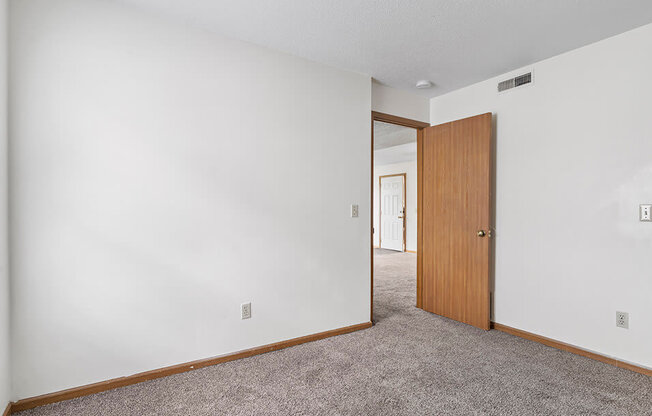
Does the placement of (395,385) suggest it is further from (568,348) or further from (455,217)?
(455,217)

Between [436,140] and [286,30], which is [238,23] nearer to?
[286,30]

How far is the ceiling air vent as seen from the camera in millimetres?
2906

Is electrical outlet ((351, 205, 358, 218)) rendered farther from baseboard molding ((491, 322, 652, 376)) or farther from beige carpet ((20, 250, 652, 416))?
baseboard molding ((491, 322, 652, 376))

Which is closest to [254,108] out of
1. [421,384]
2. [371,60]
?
[371,60]

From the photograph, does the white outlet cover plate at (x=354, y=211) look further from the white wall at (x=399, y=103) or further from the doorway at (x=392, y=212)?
the doorway at (x=392, y=212)

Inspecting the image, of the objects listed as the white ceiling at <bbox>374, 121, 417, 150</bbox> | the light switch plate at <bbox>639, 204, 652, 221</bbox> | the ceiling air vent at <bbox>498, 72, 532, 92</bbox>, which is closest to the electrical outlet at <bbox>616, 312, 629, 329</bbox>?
the light switch plate at <bbox>639, 204, 652, 221</bbox>

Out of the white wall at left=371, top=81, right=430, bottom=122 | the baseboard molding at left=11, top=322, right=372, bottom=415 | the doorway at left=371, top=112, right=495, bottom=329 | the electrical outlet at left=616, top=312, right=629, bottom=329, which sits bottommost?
the baseboard molding at left=11, top=322, right=372, bottom=415

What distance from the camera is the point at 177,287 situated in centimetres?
227

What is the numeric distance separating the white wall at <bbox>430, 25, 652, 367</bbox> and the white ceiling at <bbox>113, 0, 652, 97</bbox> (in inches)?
11.6

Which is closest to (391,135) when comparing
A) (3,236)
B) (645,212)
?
(645,212)

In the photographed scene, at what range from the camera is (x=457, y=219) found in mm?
3326

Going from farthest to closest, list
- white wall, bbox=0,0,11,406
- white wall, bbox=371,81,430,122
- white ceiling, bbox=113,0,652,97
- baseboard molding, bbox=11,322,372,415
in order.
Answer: white wall, bbox=371,81,430,122 < white ceiling, bbox=113,0,652,97 < baseboard molding, bbox=11,322,372,415 < white wall, bbox=0,0,11,406

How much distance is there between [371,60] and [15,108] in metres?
2.41

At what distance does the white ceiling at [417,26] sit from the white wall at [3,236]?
0.69 meters
